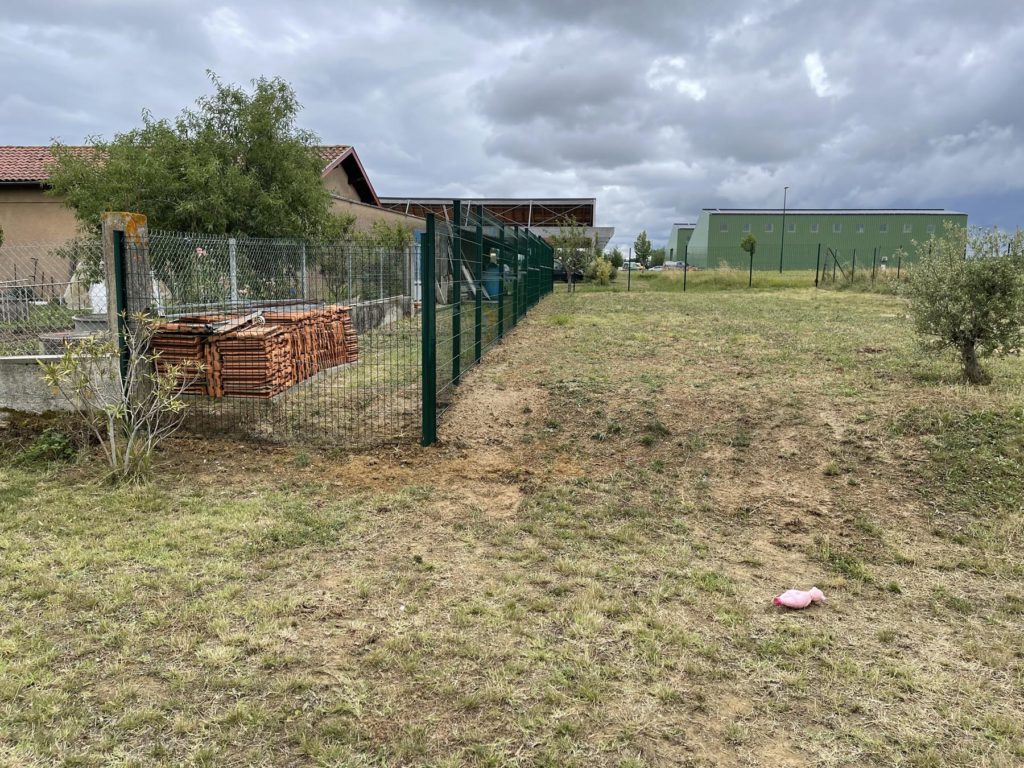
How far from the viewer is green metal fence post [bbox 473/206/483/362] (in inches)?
312

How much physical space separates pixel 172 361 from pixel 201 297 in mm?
1236

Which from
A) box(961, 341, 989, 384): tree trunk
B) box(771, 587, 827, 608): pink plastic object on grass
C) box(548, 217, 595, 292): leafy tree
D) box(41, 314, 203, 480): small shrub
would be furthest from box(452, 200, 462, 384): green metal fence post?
box(548, 217, 595, 292): leafy tree

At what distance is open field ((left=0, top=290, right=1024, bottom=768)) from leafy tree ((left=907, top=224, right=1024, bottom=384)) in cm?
86

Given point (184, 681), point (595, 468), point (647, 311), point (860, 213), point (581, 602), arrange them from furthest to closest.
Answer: point (860, 213) → point (647, 311) → point (595, 468) → point (581, 602) → point (184, 681)

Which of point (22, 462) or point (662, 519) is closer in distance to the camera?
point (662, 519)

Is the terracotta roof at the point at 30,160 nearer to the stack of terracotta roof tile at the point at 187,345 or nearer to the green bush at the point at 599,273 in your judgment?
the stack of terracotta roof tile at the point at 187,345

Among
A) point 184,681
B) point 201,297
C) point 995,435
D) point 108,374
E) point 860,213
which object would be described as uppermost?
point 860,213

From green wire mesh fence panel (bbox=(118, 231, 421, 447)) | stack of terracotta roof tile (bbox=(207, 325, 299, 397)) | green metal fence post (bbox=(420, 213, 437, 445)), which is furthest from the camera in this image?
stack of terracotta roof tile (bbox=(207, 325, 299, 397))

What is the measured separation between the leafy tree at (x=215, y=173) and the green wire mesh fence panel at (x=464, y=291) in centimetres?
506

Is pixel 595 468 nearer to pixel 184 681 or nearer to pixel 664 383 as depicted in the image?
pixel 664 383

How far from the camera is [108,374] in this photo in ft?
17.9

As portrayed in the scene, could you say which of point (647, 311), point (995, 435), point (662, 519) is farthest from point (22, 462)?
point (647, 311)

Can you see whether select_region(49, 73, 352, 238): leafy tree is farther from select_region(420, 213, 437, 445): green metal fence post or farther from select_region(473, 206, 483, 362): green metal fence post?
select_region(420, 213, 437, 445): green metal fence post

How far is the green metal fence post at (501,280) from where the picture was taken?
10259mm
